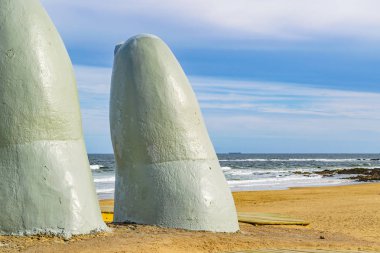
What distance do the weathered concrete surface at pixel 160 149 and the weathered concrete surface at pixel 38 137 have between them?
1.02 metres

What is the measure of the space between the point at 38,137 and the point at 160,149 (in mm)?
1870

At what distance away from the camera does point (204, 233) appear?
853cm

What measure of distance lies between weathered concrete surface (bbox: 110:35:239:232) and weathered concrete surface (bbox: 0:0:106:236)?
102cm

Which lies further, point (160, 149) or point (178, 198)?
point (160, 149)

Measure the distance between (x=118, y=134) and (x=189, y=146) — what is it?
1044mm

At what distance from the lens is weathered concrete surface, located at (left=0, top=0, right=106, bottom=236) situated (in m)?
7.41

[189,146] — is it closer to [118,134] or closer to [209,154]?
[209,154]

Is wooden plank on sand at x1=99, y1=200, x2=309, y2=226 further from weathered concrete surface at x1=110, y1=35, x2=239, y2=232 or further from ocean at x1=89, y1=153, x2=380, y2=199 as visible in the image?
ocean at x1=89, y1=153, x2=380, y2=199

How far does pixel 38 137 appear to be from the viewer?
7629 millimetres

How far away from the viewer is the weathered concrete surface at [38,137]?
7.41 metres

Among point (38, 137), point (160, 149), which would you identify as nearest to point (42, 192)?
point (38, 137)

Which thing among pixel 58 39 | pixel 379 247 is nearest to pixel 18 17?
A: pixel 58 39

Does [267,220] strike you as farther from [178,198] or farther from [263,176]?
[263,176]

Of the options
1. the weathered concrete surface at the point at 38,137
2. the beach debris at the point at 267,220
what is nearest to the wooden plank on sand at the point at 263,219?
the beach debris at the point at 267,220
